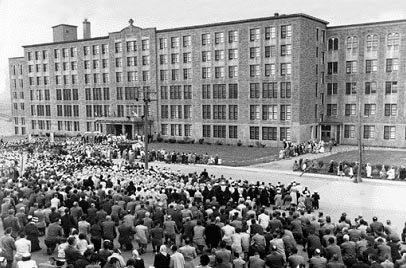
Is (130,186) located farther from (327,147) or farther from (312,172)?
(327,147)

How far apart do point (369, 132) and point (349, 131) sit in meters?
2.83

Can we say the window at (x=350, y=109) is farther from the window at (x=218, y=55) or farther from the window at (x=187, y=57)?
the window at (x=187, y=57)

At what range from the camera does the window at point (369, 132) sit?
192 feet

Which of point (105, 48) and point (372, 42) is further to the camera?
point (105, 48)

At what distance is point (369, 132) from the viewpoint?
58.9 metres

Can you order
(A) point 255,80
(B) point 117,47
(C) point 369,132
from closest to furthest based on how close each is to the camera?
1. (C) point 369,132
2. (A) point 255,80
3. (B) point 117,47

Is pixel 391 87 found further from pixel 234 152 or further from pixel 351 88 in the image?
pixel 234 152

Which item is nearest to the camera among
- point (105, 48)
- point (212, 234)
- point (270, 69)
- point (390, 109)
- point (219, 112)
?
point (212, 234)

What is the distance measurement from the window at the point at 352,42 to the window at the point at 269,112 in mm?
13380

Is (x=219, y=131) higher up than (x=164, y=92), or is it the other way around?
(x=164, y=92)

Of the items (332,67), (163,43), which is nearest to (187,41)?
(163,43)

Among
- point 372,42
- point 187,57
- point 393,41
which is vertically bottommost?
point 187,57

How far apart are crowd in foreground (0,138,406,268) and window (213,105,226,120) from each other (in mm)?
38813

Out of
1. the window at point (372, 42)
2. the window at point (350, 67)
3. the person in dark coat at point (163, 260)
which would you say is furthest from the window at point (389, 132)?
the person in dark coat at point (163, 260)
